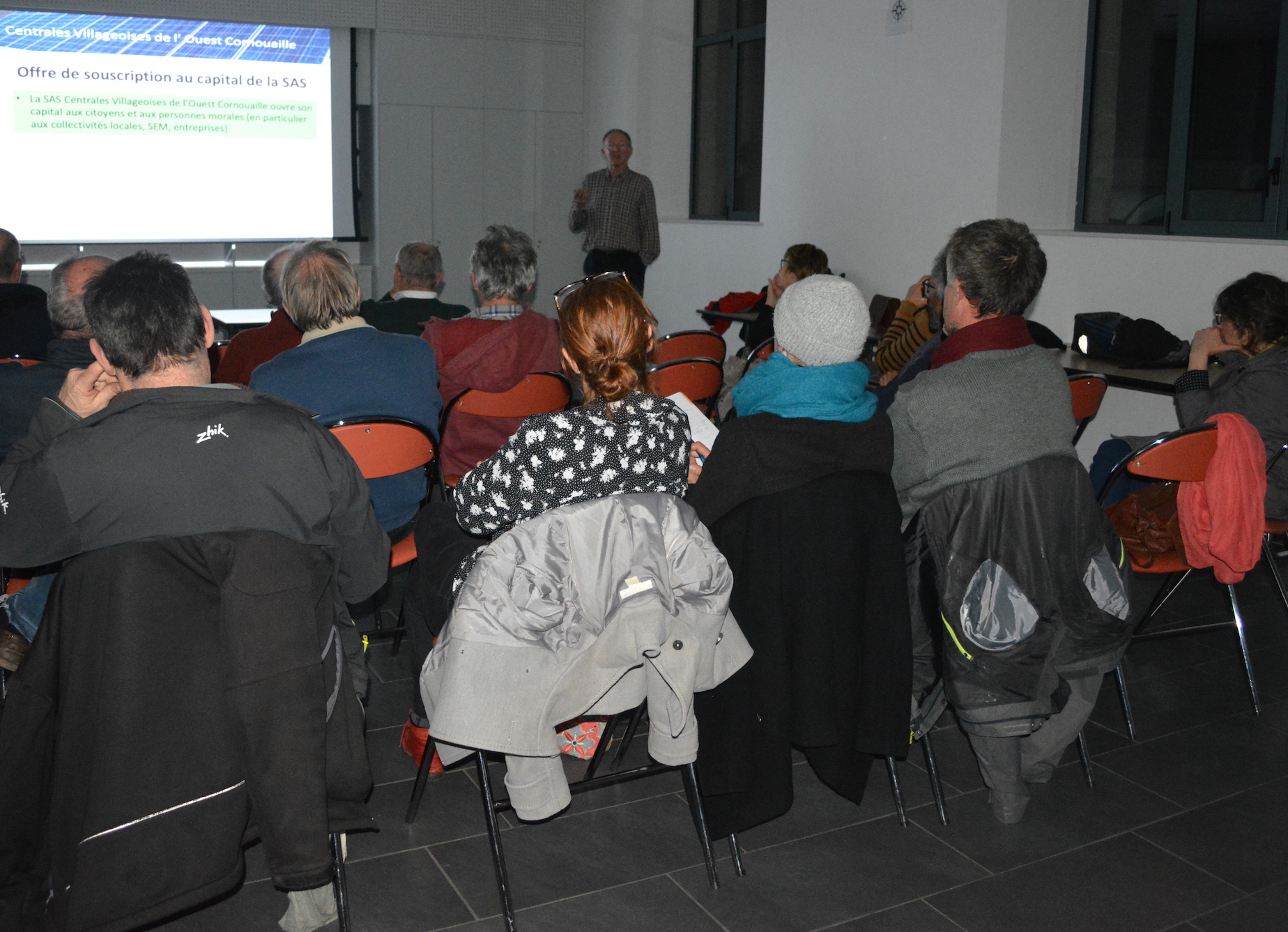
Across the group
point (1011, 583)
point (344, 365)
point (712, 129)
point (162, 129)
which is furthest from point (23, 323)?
point (712, 129)

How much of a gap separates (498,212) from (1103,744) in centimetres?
704

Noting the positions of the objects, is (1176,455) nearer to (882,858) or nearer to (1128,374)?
(882,858)

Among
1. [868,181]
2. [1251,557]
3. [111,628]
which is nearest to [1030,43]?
[868,181]

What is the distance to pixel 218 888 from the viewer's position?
67.1 inches

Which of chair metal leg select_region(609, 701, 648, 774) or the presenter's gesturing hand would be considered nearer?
the presenter's gesturing hand

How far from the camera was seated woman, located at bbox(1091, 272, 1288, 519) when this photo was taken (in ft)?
9.66

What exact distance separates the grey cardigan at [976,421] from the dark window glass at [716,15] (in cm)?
655

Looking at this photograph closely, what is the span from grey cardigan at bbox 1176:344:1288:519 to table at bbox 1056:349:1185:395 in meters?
0.45

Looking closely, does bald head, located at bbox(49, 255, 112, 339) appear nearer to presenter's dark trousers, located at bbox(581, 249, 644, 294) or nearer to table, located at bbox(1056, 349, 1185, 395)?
table, located at bbox(1056, 349, 1185, 395)

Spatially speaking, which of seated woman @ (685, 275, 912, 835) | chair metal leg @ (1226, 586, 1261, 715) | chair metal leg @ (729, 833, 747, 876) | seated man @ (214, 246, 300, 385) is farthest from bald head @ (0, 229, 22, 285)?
chair metal leg @ (1226, 586, 1261, 715)

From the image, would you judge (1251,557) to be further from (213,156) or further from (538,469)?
(213,156)

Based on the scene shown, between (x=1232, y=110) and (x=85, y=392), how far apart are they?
488 centimetres

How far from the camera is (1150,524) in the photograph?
2879mm

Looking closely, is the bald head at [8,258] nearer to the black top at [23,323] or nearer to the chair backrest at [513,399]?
the black top at [23,323]
